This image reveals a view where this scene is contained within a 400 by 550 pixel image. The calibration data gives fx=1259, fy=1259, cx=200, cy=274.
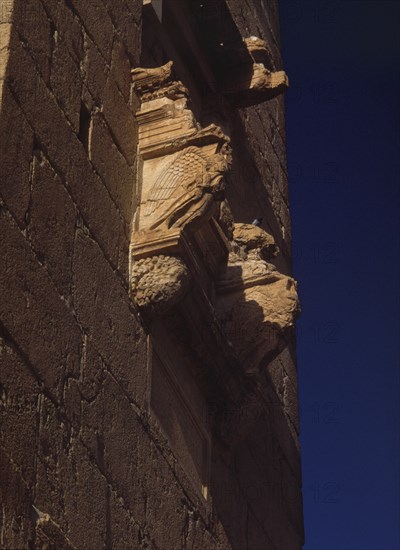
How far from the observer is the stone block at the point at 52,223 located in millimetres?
5047

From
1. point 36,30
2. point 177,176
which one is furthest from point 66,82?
point 177,176

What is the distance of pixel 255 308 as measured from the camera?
6816mm

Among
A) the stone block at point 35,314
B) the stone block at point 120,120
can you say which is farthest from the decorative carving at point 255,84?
the stone block at point 35,314

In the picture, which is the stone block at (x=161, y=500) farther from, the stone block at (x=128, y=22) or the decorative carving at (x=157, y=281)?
the stone block at (x=128, y=22)

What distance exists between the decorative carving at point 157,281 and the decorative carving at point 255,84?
248 centimetres

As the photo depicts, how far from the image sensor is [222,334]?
658 cm

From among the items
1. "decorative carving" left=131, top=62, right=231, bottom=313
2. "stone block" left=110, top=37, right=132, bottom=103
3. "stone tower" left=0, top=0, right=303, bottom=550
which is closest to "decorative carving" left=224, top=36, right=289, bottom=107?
"stone tower" left=0, top=0, right=303, bottom=550

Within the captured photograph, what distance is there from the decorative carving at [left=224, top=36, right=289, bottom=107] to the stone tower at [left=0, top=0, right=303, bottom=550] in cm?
1

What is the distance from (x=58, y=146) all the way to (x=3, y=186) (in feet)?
2.19

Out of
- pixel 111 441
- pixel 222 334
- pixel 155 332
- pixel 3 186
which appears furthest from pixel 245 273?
pixel 3 186

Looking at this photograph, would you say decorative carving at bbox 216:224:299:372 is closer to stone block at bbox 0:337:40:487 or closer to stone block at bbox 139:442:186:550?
stone block at bbox 139:442:186:550

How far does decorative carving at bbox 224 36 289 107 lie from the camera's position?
8.15 meters

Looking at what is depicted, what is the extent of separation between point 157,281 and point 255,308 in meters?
1.07

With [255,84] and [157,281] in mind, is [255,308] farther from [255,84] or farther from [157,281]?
[255,84]
